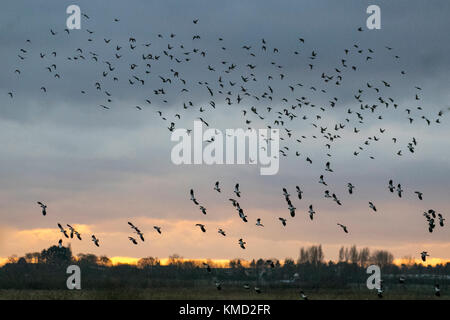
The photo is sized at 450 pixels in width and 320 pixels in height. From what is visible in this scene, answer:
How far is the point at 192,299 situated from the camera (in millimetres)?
78688

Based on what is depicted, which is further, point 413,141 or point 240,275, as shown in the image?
point 240,275

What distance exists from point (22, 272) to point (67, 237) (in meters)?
63.1

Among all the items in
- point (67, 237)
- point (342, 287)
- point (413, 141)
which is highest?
point (413, 141)

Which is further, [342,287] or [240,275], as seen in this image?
[240,275]
